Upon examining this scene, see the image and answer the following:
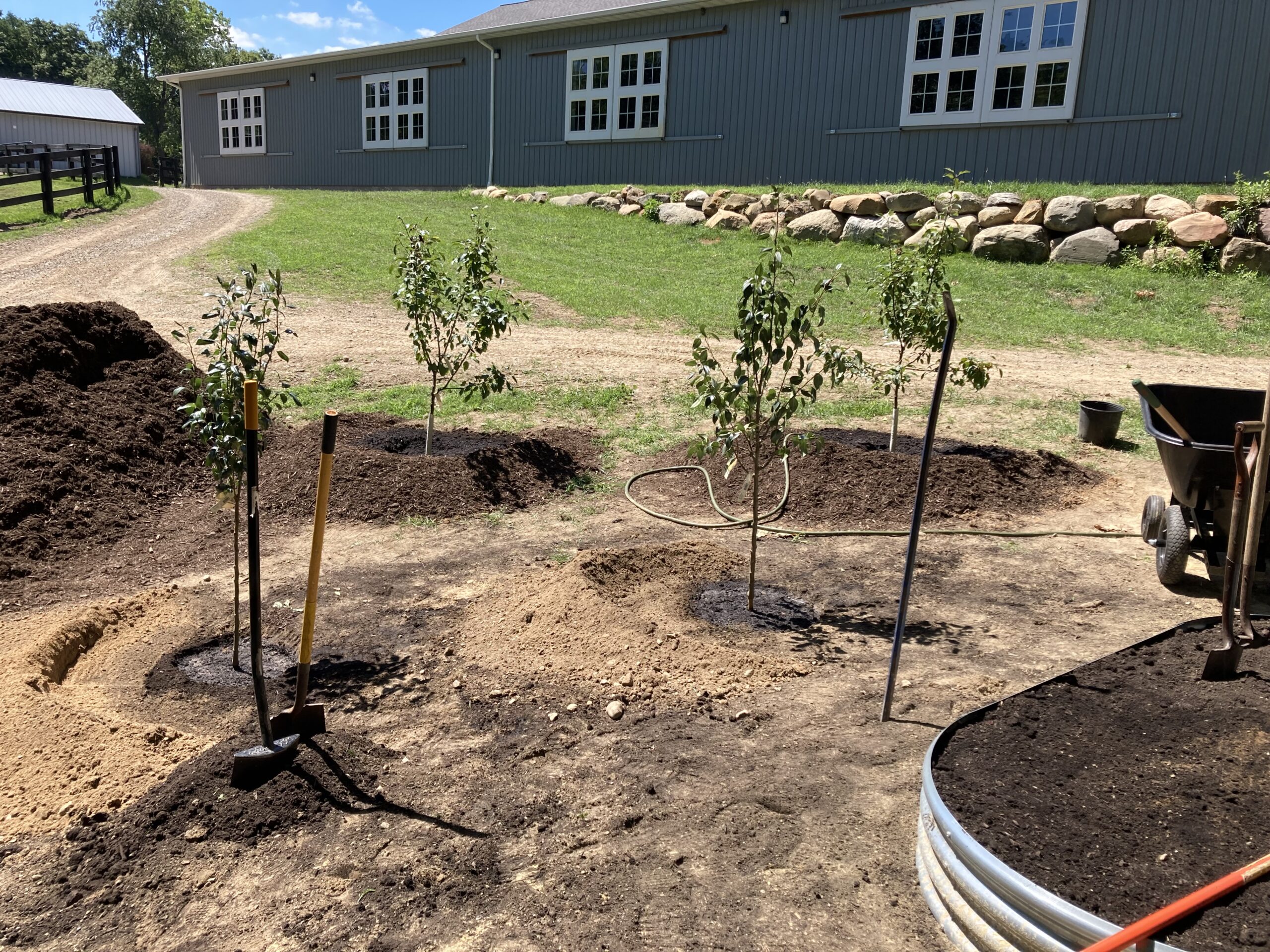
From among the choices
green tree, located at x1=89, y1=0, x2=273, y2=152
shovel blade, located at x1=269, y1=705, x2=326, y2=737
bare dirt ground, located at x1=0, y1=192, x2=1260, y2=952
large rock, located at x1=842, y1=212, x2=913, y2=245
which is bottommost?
bare dirt ground, located at x1=0, y1=192, x2=1260, y2=952

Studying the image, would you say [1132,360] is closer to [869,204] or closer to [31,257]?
[869,204]

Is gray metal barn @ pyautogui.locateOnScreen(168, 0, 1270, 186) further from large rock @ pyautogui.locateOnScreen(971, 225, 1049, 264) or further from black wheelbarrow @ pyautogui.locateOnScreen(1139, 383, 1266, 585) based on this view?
black wheelbarrow @ pyautogui.locateOnScreen(1139, 383, 1266, 585)

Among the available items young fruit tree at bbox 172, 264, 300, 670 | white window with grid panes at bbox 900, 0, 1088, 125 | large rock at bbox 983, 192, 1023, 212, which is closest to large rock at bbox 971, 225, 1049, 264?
large rock at bbox 983, 192, 1023, 212

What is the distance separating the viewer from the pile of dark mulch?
19.1 feet

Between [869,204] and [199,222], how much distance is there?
1285 cm

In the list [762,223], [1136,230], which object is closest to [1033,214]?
[1136,230]

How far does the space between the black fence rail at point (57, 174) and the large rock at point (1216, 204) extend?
814 inches

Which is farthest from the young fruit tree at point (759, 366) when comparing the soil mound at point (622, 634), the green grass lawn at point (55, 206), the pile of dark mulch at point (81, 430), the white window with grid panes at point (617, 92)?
the white window with grid panes at point (617, 92)

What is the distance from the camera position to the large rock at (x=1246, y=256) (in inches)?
523

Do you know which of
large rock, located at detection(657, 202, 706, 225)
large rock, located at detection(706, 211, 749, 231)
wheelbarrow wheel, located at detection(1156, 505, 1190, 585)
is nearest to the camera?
wheelbarrow wheel, located at detection(1156, 505, 1190, 585)

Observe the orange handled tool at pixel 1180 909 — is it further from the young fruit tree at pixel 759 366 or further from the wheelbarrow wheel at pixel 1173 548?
the wheelbarrow wheel at pixel 1173 548

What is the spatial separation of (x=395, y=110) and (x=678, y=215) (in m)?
11.7

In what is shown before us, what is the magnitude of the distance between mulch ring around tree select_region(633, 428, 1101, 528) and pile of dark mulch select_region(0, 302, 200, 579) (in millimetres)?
3444

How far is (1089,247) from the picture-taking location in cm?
1444
